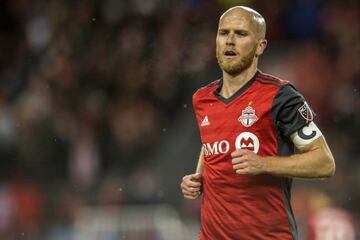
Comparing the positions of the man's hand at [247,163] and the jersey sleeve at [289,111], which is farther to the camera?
the jersey sleeve at [289,111]

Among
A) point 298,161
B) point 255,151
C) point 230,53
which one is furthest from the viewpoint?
point 230,53

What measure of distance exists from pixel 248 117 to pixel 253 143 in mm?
137

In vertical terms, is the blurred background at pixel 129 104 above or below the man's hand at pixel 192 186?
above

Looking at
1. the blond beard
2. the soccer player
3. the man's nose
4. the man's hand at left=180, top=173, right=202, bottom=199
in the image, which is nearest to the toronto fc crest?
the soccer player

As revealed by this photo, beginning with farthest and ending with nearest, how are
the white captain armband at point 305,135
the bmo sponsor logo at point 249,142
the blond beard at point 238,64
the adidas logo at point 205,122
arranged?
the adidas logo at point 205,122 < the blond beard at point 238,64 < the bmo sponsor logo at point 249,142 < the white captain armband at point 305,135

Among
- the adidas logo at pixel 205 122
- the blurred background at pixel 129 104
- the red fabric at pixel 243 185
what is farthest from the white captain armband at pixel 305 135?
the blurred background at pixel 129 104

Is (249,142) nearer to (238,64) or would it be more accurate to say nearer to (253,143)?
(253,143)

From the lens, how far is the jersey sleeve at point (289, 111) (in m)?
4.63

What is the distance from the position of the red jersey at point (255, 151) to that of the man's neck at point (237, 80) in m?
0.03

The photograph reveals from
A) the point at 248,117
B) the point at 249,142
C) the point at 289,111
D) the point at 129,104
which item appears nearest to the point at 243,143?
the point at 249,142

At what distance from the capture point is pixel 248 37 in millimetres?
4832

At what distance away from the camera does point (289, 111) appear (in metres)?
4.64

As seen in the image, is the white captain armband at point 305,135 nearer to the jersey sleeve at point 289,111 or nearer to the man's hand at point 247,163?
the jersey sleeve at point 289,111

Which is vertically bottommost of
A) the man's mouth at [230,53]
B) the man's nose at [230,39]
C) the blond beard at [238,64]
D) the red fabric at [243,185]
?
the red fabric at [243,185]
